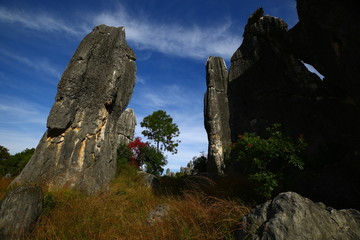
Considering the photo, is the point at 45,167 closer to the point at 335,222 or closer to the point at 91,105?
the point at 91,105

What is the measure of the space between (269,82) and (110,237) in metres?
8.17

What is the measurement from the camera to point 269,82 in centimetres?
878

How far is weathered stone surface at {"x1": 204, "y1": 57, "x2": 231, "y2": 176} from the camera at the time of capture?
17.3 meters

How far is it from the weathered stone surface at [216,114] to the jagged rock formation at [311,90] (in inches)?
262

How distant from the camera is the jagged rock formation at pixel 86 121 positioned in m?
8.55

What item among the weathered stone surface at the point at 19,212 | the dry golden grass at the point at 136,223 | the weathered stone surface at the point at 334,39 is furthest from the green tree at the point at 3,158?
the weathered stone surface at the point at 334,39

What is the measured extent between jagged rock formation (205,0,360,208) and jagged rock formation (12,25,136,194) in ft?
22.0

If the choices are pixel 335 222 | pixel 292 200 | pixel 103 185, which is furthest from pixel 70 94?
pixel 335 222

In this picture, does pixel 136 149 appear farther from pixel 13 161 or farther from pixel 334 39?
pixel 334 39

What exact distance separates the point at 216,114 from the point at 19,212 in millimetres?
16159

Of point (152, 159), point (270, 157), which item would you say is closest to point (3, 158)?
point (152, 159)

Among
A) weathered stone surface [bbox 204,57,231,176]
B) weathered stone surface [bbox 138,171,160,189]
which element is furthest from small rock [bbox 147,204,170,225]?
weathered stone surface [bbox 204,57,231,176]

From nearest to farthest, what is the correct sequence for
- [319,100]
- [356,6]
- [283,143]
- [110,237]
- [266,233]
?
[266,233], [110,237], [356,6], [283,143], [319,100]

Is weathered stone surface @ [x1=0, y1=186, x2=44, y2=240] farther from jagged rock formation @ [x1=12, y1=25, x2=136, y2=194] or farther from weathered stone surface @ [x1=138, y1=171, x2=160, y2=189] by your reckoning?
weathered stone surface @ [x1=138, y1=171, x2=160, y2=189]
